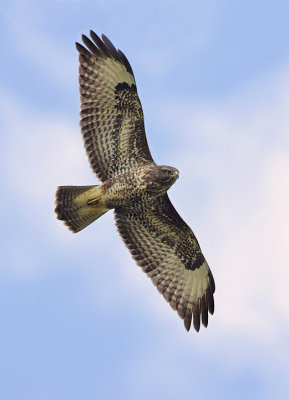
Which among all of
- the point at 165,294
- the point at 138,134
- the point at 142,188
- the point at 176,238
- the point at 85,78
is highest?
the point at 85,78

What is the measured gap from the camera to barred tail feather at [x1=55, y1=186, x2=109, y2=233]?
12.8 m

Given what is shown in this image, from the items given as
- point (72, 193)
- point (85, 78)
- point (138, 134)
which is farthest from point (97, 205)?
point (85, 78)

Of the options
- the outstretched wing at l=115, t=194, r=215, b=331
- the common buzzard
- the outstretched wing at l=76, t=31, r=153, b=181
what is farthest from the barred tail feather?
the outstretched wing at l=115, t=194, r=215, b=331

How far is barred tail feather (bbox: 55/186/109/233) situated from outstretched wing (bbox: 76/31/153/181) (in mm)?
389

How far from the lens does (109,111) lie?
42.1 ft

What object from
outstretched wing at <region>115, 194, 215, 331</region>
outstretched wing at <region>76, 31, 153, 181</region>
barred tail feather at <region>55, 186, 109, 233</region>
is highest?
outstretched wing at <region>76, 31, 153, 181</region>

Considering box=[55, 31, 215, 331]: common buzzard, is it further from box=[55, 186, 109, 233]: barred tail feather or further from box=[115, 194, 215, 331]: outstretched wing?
box=[115, 194, 215, 331]: outstretched wing

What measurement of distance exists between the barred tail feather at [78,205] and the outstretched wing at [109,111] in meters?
0.39

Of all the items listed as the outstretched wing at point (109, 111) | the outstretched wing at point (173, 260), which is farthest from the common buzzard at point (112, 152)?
the outstretched wing at point (173, 260)

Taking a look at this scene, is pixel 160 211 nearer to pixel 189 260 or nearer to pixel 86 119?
pixel 189 260

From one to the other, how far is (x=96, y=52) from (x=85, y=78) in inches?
19.4

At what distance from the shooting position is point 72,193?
42.0 feet

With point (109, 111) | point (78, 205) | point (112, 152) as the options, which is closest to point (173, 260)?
point (78, 205)

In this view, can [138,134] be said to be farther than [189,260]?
No
